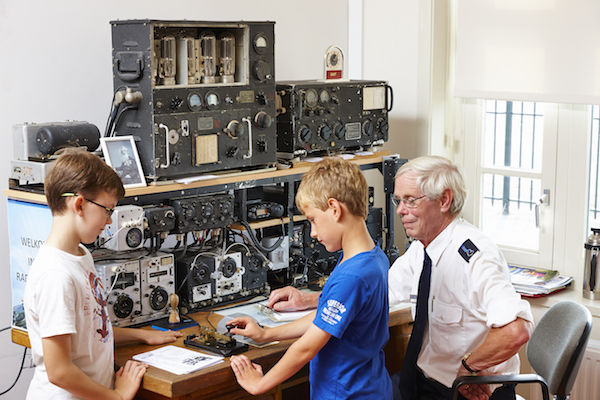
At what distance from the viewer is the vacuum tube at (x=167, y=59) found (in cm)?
315

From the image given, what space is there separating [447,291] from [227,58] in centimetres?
129

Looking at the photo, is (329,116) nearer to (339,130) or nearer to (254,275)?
(339,130)

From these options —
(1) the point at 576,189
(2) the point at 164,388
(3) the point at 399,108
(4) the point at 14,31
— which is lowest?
(2) the point at 164,388

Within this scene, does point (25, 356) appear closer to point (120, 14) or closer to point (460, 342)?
point (120, 14)

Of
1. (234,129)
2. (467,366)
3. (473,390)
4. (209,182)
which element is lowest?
(473,390)

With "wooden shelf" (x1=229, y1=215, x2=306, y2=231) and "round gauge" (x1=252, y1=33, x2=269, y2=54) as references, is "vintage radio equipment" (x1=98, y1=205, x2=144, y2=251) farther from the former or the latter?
"round gauge" (x1=252, y1=33, x2=269, y2=54)

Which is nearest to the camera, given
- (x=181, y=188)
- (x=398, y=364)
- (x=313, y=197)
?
(x=313, y=197)

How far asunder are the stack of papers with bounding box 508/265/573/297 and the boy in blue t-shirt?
176 centimetres

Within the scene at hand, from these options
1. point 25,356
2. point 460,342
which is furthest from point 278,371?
point 25,356

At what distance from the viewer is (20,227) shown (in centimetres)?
305

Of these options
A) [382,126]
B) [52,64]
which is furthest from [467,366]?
[52,64]

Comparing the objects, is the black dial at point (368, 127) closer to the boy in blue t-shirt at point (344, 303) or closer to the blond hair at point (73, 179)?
the boy in blue t-shirt at point (344, 303)

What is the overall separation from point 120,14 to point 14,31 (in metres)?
0.51

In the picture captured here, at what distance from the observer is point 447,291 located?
117 inches
